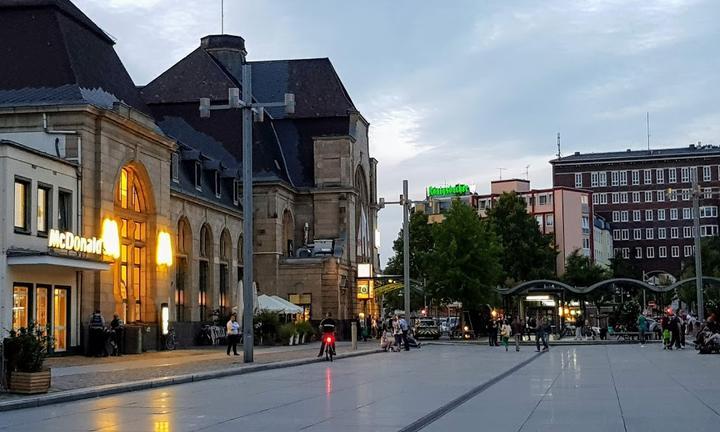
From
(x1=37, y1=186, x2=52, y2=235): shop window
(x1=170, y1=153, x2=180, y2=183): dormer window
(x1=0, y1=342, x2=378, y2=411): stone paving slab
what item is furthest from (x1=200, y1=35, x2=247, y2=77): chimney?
(x1=37, y1=186, x2=52, y2=235): shop window

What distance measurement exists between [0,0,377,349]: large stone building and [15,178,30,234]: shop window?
0.05 m

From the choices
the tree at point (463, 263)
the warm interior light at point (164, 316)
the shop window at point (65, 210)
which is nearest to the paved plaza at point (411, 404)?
the shop window at point (65, 210)

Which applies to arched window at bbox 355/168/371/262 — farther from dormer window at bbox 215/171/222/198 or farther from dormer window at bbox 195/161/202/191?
dormer window at bbox 195/161/202/191

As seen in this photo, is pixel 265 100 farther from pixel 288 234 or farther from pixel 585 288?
pixel 585 288

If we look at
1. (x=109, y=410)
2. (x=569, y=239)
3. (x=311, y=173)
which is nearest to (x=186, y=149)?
(x=311, y=173)

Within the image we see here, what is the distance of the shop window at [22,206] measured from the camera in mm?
33781

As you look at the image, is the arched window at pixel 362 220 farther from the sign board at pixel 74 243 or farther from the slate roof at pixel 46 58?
the sign board at pixel 74 243

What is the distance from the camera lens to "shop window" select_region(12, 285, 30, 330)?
3369cm

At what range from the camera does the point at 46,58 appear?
40.6 metres

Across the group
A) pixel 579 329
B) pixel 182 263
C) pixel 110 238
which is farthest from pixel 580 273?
pixel 110 238

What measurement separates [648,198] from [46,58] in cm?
12077

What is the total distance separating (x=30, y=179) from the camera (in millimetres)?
34531

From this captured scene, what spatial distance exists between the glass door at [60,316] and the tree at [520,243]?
71.6 metres

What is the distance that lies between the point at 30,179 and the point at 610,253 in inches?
4998
